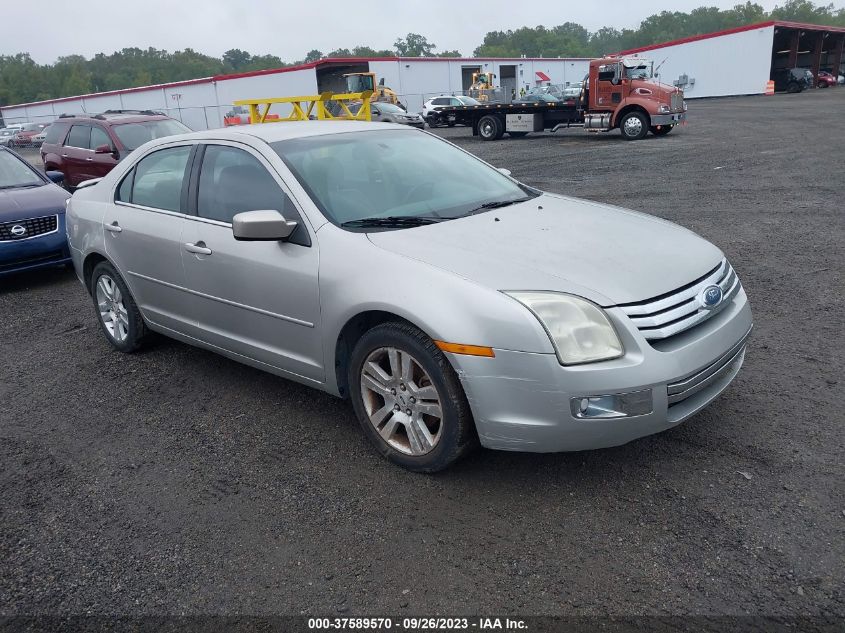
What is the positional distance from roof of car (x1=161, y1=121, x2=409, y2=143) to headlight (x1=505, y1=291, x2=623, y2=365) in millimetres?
2042

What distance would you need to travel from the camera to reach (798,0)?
414 ft

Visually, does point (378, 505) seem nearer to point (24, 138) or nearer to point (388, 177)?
point (388, 177)

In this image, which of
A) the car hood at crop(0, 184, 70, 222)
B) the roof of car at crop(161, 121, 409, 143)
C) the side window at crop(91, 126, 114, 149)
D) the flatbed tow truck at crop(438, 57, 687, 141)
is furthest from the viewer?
the flatbed tow truck at crop(438, 57, 687, 141)

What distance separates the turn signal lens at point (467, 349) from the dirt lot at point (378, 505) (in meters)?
0.72

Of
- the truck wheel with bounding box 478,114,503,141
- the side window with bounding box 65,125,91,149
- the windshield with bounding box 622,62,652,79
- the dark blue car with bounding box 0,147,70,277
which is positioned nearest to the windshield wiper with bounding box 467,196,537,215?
the dark blue car with bounding box 0,147,70,277

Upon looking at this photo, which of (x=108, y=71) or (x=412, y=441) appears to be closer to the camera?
(x=412, y=441)

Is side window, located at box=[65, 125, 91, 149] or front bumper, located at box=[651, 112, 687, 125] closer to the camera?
side window, located at box=[65, 125, 91, 149]

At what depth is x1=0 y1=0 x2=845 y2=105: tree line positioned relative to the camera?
115750 millimetres

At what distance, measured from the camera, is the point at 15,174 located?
8.74m

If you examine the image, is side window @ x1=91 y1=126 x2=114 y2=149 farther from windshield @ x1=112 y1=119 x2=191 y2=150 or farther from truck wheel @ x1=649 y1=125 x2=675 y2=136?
truck wheel @ x1=649 y1=125 x2=675 y2=136

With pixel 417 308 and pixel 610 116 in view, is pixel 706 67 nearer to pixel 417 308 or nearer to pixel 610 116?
pixel 610 116

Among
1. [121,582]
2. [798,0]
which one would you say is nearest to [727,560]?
[121,582]

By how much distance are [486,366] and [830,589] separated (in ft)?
4.89

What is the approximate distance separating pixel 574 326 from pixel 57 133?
44.9ft
